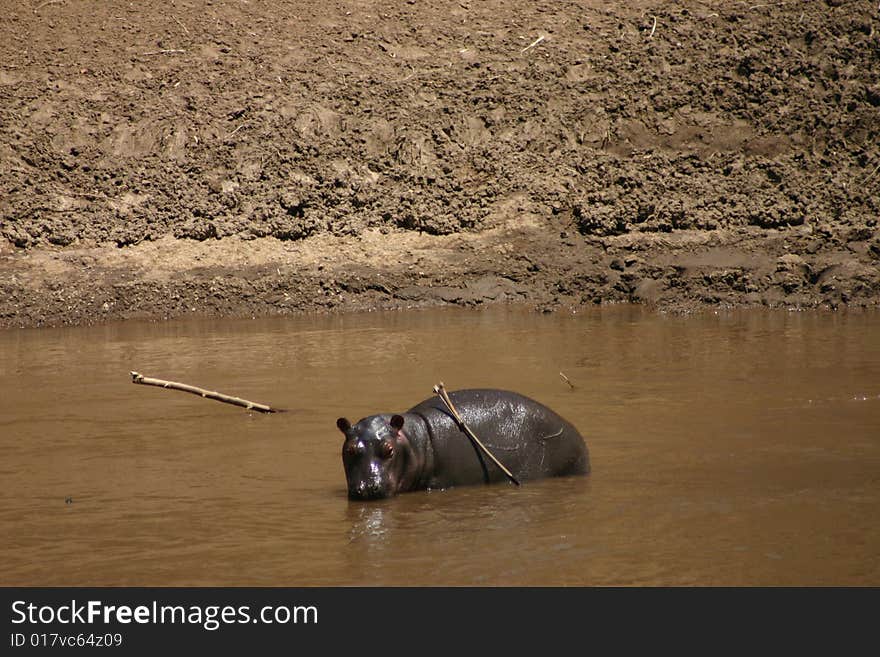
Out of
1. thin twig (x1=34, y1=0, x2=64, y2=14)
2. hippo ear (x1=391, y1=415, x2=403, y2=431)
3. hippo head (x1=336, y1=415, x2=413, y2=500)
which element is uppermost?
thin twig (x1=34, y1=0, x2=64, y2=14)

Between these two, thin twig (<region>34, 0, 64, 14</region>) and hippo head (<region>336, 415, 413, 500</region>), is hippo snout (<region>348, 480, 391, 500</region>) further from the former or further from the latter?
thin twig (<region>34, 0, 64, 14</region>)

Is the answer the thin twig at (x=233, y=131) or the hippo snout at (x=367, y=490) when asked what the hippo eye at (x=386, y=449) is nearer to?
the hippo snout at (x=367, y=490)

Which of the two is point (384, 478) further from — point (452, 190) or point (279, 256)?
point (452, 190)

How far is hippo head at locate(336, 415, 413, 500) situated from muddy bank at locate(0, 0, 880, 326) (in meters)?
9.01

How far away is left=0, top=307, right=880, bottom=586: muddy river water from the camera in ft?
17.1

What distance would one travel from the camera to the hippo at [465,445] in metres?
6.21

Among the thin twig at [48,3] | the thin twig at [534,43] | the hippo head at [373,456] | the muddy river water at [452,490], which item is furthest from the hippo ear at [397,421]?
the thin twig at [48,3]

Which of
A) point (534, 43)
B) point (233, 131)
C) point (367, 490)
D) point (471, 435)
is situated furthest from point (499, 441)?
point (534, 43)

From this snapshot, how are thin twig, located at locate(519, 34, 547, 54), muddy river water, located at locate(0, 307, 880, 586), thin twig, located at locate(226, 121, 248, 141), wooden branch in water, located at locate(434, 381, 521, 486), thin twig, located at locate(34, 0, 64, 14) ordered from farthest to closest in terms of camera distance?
thin twig, located at locate(34, 0, 64, 14), thin twig, located at locate(519, 34, 547, 54), thin twig, located at locate(226, 121, 248, 141), wooden branch in water, located at locate(434, 381, 521, 486), muddy river water, located at locate(0, 307, 880, 586)

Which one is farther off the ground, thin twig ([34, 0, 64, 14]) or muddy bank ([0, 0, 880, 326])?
thin twig ([34, 0, 64, 14])

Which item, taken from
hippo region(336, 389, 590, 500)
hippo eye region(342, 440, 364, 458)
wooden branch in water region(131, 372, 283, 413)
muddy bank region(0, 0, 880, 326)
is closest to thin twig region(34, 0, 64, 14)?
muddy bank region(0, 0, 880, 326)

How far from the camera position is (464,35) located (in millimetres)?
21062

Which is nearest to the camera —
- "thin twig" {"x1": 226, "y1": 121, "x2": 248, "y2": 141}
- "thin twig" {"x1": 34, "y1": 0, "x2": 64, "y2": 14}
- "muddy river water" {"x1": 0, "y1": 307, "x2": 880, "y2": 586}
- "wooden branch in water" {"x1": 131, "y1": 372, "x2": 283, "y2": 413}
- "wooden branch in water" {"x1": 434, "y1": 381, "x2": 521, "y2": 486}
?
"muddy river water" {"x1": 0, "y1": 307, "x2": 880, "y2": 586}

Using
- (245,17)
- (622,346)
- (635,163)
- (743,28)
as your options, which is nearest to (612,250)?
(635,163)
